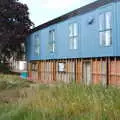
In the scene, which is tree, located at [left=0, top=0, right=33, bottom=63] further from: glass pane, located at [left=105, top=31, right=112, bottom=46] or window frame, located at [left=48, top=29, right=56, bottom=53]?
glass pane, located at [left=105, top=31, right=112, bottom=46]

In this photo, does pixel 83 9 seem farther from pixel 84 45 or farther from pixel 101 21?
pixel 101 21

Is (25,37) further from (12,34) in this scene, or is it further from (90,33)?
(90,33)

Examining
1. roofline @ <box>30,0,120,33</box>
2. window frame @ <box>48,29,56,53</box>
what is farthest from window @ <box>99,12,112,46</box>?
window frame @ <box>48,29,56,53</box>

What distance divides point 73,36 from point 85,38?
220 centimetres

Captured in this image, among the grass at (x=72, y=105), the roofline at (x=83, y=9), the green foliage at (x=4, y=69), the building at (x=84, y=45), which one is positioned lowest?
the grass at (x=72, y=105)

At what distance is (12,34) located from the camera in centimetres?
4516

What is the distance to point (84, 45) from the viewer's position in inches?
1018

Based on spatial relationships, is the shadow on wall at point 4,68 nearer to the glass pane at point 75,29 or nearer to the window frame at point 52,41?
the window frame at point 52,41

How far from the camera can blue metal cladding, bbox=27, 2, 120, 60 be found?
21.9 metres

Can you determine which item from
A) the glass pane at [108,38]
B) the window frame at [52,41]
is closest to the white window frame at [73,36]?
the window frame at [52,41]

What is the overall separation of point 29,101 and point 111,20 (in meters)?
10.5

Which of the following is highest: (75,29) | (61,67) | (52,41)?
(75,29)

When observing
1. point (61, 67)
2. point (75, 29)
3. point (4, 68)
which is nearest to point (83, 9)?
point (75, 29)

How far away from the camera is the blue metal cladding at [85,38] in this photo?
21.9 metres
